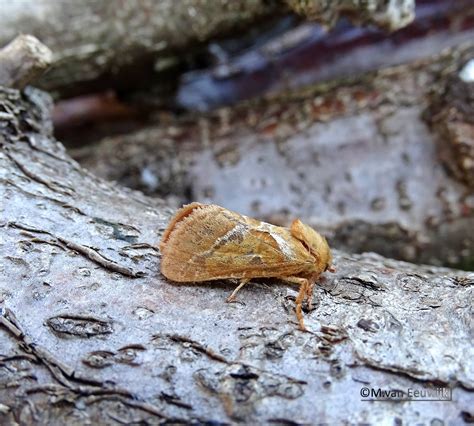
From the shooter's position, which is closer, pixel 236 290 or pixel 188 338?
pixel 188 338

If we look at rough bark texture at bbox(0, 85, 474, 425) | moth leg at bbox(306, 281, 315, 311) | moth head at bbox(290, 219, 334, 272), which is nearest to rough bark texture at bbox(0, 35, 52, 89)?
rough bark texture at bbox(0, 85, 474, 425)

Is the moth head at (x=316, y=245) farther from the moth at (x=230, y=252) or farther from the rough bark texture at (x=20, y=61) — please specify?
the rough bark texture at (x=20, y=61)

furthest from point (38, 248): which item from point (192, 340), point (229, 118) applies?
point (229, 118)

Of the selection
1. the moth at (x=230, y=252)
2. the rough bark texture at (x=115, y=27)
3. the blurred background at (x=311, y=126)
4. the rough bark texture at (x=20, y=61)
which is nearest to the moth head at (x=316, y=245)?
the moth at (x=230, y=252)

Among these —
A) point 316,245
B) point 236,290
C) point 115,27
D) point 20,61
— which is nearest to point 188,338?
point 236,290

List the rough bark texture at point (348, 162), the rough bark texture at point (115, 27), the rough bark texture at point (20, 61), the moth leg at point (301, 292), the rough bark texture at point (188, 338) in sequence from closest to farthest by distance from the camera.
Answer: the rough bark texture at point (188, 338) < the moth leg at point (301, 292) < the rough bark texture at point (20, 61) < the rough bark texture at point (348, 162) < the rough bark texture at point (115, 27)

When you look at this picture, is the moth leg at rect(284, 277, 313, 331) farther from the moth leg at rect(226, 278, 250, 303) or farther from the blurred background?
the blurred background

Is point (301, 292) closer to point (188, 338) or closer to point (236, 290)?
point (236, 290)
